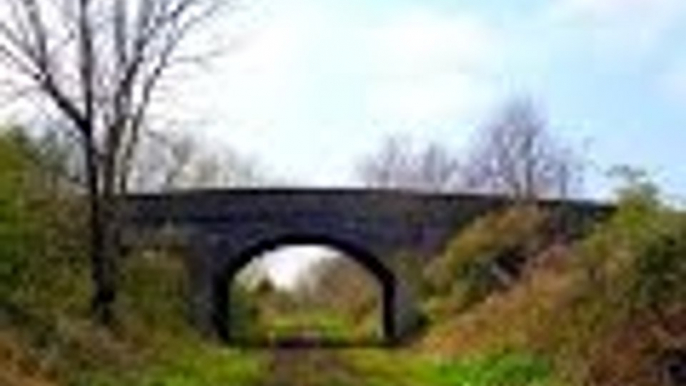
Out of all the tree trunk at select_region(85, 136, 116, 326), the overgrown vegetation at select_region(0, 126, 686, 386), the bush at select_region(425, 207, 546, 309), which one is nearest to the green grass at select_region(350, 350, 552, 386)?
the overgrown vegetation at select_region(0, 126, 686, 386)

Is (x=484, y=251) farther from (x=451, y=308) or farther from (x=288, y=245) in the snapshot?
(x=288, y=245)

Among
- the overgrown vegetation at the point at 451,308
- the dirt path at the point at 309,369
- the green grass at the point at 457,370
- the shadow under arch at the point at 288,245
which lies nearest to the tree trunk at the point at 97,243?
the overgrown vegetation at the point at 451,308

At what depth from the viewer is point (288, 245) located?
54.8 meters

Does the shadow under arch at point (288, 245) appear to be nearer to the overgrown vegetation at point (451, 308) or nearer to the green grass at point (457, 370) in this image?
the overgrown vegetation at point (451, 308)

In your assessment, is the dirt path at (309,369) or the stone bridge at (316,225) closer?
the dirt path at (309,369)

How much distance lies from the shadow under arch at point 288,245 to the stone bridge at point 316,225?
4cm

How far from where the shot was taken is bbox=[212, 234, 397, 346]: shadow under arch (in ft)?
174

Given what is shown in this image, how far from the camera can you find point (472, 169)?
8719cm

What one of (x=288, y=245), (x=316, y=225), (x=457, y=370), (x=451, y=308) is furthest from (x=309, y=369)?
(x=288, y=245)

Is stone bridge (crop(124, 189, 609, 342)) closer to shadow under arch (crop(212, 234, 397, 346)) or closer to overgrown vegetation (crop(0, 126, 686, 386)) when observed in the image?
shadow under arch (crop(212, 234, 397, 346))

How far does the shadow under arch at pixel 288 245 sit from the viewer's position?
174 feet

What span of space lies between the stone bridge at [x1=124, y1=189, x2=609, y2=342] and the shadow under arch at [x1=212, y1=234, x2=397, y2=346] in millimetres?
39

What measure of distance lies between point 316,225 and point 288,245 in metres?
2.13

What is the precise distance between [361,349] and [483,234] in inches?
195
